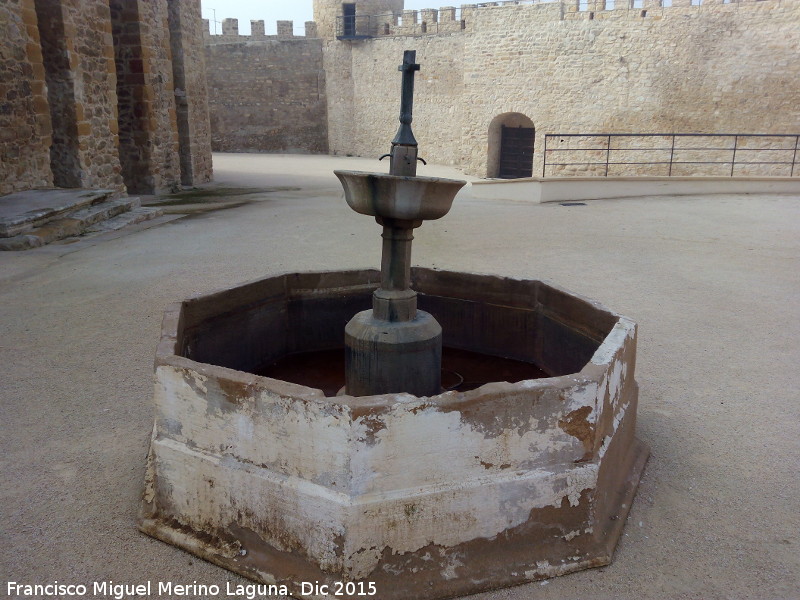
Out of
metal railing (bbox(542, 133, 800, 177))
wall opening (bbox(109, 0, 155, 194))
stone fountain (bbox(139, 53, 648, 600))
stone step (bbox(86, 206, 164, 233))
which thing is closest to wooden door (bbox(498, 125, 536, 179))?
metal railing (bbox(542, 133, 800, 177))

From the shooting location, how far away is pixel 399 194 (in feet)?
8.96

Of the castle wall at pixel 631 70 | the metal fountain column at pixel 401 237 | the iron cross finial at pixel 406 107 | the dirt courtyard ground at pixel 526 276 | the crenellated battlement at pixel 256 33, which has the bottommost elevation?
the dirt courtyard ground at pixel 526 276

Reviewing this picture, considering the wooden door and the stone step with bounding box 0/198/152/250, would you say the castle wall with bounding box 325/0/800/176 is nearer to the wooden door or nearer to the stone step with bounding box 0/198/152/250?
the wooden door

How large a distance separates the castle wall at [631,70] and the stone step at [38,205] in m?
13.5

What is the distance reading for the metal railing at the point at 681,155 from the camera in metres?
16.7

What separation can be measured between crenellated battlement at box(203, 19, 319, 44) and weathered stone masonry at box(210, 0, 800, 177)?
24.2ft

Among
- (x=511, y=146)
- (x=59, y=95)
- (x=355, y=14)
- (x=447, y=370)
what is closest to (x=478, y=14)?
(x=511, y=146)

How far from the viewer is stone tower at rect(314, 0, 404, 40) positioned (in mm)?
27297

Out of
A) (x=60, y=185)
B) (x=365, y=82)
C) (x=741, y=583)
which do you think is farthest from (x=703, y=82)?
(x=741, y=583)

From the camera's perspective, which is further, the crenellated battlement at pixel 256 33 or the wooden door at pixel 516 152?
the crenellated battlement at pixel 256 33

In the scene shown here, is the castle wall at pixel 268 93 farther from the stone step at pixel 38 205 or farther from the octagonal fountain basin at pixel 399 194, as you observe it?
the octagonal fountain basin at pixel 399 194

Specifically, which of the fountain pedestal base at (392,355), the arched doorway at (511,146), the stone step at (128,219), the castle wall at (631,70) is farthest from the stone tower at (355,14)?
the fountain pedestal base at (392,355)

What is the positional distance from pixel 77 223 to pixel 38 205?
0.55 meters

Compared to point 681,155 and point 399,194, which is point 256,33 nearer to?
point 681,155
